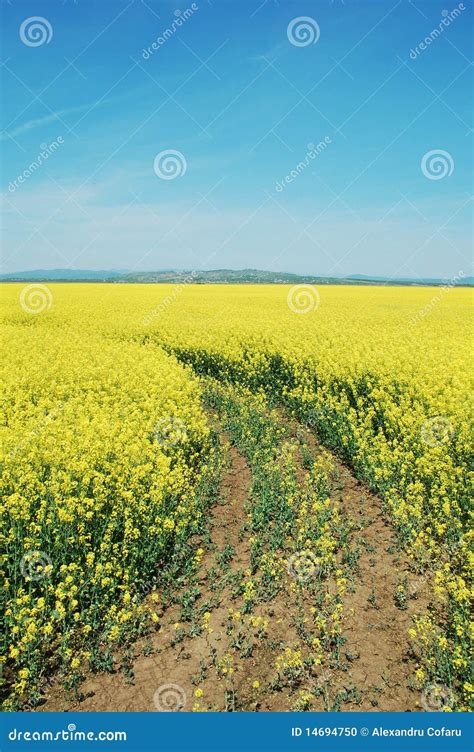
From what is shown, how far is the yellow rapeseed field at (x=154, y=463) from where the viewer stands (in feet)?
17.5

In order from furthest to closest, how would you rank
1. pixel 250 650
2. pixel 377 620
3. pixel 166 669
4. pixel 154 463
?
pixel 154 463, pixel 377 620, pixel 250 650, pixel 166 669

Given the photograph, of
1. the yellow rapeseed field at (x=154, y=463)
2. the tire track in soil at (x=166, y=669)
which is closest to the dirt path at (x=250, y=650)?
the tire track in soil at (x=166, y=669)

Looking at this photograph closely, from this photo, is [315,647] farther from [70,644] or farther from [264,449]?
[264,449]

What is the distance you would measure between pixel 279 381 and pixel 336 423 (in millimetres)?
3275

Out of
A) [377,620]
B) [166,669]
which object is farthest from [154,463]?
[377,620]

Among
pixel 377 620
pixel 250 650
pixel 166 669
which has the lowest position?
pixel 166 669

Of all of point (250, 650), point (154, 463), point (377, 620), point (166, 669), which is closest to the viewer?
point (166, 669)

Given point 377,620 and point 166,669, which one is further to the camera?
point 377,620

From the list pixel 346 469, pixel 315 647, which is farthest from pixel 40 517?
pixel 346 469

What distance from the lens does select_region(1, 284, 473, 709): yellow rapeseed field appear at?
5.32 meters

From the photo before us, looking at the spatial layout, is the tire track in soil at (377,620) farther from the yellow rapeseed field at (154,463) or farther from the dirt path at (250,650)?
the yellow rapeseed field at (154,463)

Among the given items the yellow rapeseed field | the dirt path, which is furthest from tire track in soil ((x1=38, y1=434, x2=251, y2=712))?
the yellow rapeseed field

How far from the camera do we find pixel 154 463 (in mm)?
7980

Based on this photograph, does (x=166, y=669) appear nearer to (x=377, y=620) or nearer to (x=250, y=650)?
(x=250, y=650)
